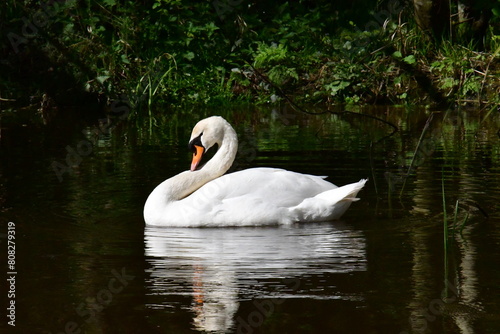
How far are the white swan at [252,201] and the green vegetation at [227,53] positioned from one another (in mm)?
8243

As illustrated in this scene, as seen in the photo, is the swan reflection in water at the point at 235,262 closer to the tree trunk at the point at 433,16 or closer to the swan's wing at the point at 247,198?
the swan's wing at the point at 247,198

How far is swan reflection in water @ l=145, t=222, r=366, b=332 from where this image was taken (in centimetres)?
506

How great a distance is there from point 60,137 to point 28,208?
15.5 ft

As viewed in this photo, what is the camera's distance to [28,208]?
7.58m

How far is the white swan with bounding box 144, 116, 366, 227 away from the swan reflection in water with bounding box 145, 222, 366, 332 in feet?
0.29

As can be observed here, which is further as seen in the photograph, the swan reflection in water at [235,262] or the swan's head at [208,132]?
the swan's head at [208,132]

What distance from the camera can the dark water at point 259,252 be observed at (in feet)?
15.6

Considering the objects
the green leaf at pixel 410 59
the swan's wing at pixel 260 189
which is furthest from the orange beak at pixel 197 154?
the green leaf at pixel 410 59

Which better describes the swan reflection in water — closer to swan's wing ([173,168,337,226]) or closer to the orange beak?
swan's wing ([173,168,337,226])

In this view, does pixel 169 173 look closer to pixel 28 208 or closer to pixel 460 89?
pixel 28 208


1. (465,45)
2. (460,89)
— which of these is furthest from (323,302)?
(465,45)

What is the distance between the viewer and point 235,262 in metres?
5.84

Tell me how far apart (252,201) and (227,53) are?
401 inches

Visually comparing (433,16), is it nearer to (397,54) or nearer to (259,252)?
(397,54)
